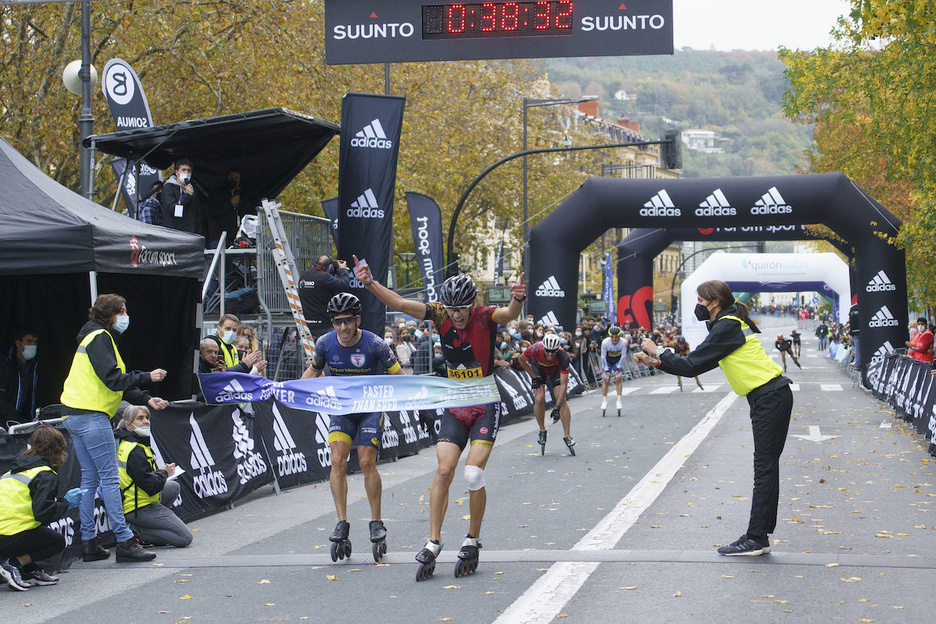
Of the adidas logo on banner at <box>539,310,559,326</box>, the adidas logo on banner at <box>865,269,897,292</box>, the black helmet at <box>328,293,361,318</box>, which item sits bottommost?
the adidas logo on banner at <box>539,310,559,326</box>

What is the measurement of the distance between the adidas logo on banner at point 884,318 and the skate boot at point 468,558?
2145 cm

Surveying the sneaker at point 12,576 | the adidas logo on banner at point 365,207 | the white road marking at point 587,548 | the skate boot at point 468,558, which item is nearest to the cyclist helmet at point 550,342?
the white road marking at point 587,548

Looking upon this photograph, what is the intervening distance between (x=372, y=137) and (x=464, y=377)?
7838mm

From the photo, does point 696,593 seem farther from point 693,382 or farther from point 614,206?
point 693,382

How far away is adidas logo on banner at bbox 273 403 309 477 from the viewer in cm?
1194

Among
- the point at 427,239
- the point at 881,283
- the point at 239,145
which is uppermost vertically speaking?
the point at 239,145

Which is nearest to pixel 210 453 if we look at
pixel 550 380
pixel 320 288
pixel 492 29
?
pixel 320 288

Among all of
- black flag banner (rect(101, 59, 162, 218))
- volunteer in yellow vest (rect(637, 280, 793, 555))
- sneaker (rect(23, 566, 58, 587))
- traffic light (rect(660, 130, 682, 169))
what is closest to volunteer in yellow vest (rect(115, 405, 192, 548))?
sneaker (rect(23, 566, 58, 587))

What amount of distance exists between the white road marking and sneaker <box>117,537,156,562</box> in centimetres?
301

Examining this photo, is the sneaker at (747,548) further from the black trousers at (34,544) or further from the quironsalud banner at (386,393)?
the black trousers at (34,544)

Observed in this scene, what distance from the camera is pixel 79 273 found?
38.8 ft

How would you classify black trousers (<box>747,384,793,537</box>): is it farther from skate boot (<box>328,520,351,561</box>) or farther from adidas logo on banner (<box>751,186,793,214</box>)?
adidas logo on banner (<box>751,186,793,214</box>)

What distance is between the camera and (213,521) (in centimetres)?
1009

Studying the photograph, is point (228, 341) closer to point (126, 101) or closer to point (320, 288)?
point (320, 288)
